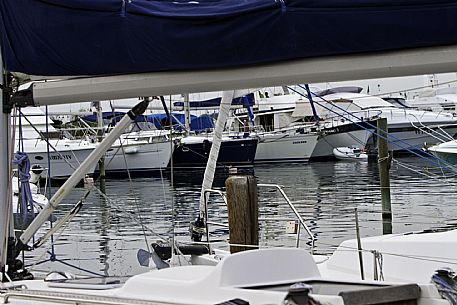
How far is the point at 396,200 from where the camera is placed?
77.8 ft

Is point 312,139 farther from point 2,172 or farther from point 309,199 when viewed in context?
point 2,172

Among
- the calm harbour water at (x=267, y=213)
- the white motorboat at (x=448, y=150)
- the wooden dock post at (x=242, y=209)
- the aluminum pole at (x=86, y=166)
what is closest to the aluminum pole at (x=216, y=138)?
the calm harbour water at (x=267, y=213)

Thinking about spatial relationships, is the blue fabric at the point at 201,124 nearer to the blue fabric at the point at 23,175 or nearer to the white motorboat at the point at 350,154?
the white motorboat at the point at 350,154

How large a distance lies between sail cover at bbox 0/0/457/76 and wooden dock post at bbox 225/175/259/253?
1.90m

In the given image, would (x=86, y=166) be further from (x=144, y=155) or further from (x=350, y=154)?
(x=350, y=154)

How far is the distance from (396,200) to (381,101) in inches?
1213

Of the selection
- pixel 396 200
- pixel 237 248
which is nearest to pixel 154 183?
pixel 396 200

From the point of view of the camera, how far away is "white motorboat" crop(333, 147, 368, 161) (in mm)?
47356

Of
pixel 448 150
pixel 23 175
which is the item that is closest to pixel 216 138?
pixel 23 175

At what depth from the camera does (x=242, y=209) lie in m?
7.50

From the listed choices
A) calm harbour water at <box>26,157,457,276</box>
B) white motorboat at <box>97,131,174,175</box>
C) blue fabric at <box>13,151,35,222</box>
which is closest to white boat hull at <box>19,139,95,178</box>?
calm harbour water at <box>26,157,457,276</box>

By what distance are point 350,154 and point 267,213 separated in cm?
2860

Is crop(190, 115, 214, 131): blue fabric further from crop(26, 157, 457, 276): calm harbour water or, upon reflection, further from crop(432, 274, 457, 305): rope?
crop(432, 274, 457, 305): rope

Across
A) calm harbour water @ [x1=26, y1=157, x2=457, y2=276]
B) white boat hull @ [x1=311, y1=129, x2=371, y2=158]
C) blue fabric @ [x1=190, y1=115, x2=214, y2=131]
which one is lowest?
calm harbour water @ [x1=26, y1=157, x2=457, y2=276]
